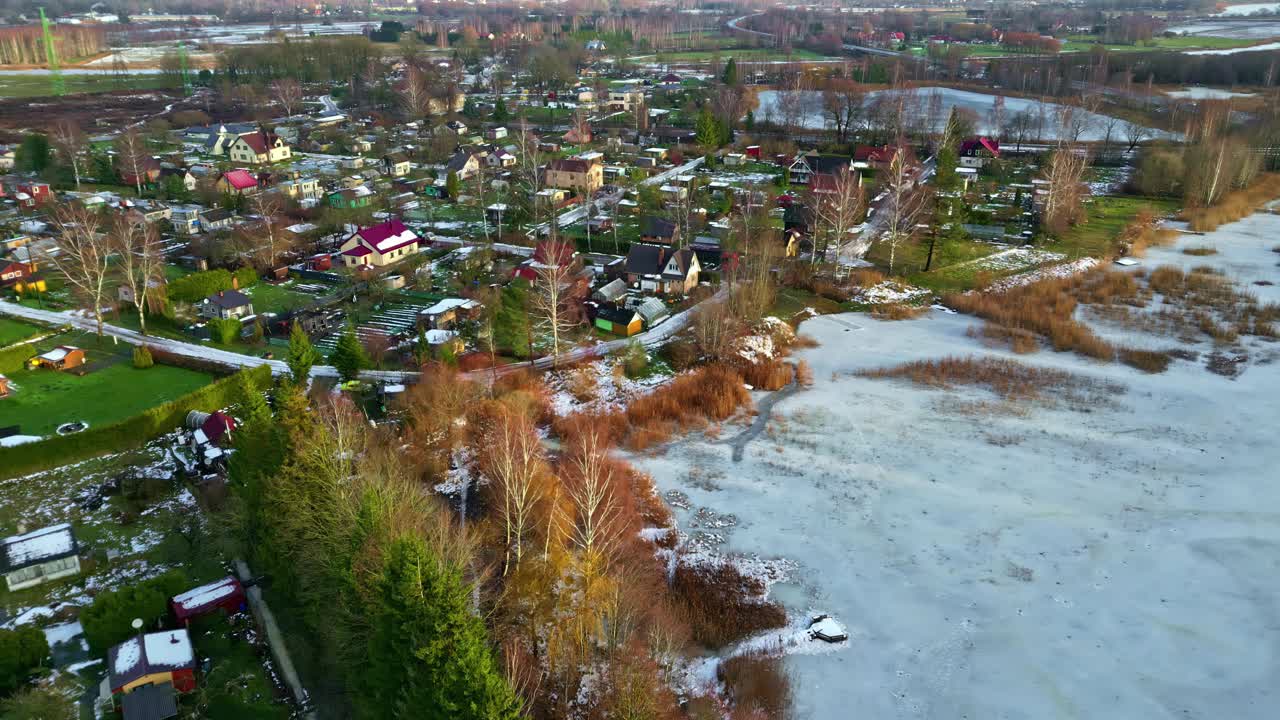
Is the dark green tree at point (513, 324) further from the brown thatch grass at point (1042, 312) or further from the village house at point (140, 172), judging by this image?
the village house at point (140, 172)

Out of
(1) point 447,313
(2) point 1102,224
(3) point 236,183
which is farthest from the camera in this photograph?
(3) point 236,183

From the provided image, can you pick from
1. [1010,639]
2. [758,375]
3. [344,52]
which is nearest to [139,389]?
[758,375]

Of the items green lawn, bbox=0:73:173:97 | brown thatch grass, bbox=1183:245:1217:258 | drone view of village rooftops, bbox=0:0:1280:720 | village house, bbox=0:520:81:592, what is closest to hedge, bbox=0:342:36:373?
drone view of village rooftops, bbox=0:0:1280:720

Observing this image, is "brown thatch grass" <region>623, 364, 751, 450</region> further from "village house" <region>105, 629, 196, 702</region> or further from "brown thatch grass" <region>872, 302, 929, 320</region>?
"village house" <region>105, 629, 196, 702</region>

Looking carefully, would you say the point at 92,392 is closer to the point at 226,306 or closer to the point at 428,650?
the point at 226,306

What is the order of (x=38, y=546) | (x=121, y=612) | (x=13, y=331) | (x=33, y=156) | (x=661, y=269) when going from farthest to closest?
(x=33, y=156) → (x=661, y=269) → (x=13, y=331) → (x=38, y=546) → (x=121, y=612)

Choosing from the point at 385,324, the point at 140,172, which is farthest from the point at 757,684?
the point at 140,172
